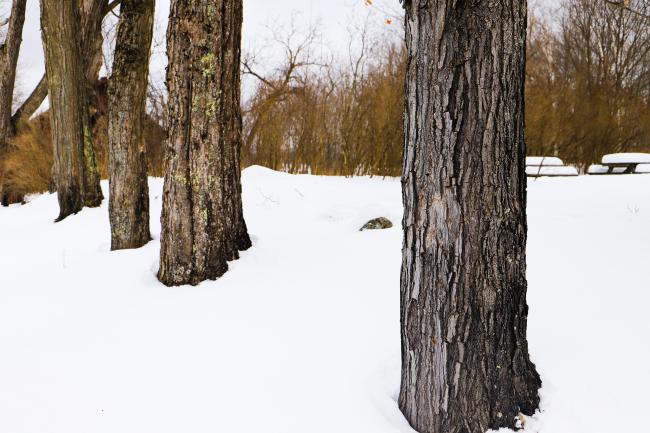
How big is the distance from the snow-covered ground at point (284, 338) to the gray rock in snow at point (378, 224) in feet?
0.47

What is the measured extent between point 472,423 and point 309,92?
986 cm

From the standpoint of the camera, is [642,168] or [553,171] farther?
[642,168]

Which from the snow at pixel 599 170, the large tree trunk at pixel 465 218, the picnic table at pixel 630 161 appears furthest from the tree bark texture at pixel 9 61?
the snow at pixel 599 170

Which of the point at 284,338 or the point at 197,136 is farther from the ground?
the point at 197,136

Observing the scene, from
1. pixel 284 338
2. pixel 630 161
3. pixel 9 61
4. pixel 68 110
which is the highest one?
pixel 9 61

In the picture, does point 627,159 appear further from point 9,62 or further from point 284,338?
point 9,62

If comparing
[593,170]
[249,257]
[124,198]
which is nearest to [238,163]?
[249,257]

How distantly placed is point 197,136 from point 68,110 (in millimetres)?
4877

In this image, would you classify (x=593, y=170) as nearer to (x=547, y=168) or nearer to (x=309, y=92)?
(x=547, y=168)

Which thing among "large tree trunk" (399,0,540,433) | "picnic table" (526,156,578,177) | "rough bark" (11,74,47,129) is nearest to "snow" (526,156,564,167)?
"picnic table" (526,156,578,177)

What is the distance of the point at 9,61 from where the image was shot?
10445 mm

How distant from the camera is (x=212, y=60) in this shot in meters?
2.95

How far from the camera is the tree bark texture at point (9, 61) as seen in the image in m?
9.88

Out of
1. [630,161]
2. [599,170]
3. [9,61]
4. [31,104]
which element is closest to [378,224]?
[630,161]
